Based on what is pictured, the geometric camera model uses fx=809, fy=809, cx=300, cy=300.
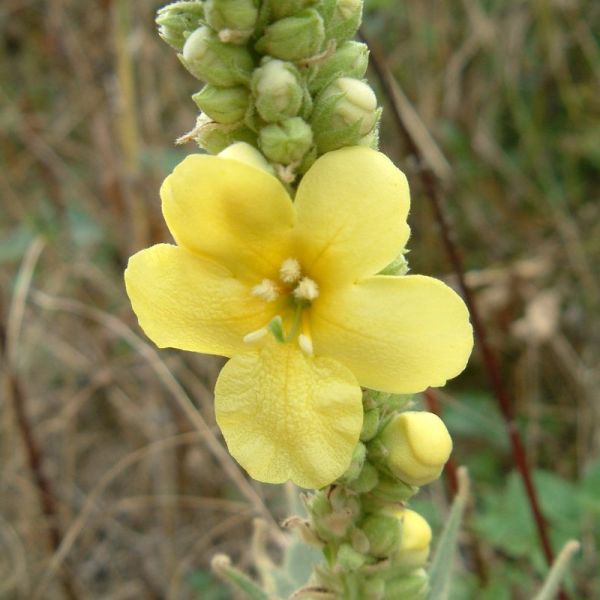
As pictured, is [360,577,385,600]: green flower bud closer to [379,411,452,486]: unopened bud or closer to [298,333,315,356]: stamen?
[379,411,452,486]: unopened bud

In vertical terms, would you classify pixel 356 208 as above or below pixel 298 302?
Result: above

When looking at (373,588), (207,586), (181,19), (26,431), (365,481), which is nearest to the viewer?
(181,19)

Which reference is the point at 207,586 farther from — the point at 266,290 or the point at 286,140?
the point at 286,140

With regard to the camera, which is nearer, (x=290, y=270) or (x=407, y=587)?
(x=290, y=270)

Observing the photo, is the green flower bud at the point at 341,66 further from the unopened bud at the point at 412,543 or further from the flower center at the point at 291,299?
the unopened bud at the point at 412,543

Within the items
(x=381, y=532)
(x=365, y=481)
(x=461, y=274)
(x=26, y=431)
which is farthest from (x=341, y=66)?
(x=26, y=431)
